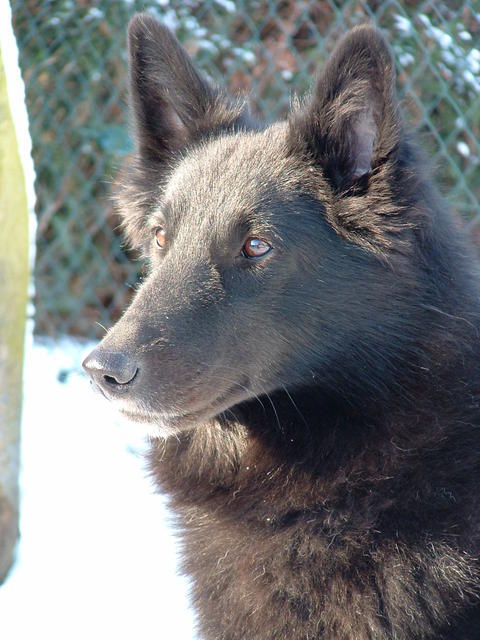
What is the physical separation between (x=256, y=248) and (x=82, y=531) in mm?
2733

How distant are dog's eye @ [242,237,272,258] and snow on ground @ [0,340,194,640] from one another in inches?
24.0

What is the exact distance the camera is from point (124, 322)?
2.39 m

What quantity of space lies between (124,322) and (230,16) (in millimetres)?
3626

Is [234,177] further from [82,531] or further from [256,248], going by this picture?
[82,531]

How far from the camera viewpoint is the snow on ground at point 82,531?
3646mm

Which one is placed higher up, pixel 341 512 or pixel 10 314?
pixel 341 512

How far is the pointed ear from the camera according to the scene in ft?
7.46

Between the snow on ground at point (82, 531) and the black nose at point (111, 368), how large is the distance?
159 mm

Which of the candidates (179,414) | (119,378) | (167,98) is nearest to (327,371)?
(179,414)

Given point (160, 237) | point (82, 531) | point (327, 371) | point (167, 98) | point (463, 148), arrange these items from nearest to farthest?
point (327, 371)
point (160, 237)
point (167, 98)
point (82, 531)
point (463, 148)

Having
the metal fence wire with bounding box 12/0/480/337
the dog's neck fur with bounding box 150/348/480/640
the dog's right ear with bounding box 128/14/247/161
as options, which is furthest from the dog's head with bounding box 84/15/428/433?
the metal fence wire with bounding box 12/0/480/337

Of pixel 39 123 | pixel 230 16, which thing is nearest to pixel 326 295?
pixel 230 16

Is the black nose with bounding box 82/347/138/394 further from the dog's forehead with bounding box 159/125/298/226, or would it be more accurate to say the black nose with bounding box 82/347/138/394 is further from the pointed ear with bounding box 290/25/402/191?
the pointed ear with bounding box 290/25/402/191

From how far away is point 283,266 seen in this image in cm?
250
